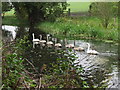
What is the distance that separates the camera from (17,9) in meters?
25.7

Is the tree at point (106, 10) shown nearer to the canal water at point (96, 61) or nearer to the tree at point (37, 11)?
the tree at point (37, 11)

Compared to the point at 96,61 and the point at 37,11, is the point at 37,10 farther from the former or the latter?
the point at 96,61

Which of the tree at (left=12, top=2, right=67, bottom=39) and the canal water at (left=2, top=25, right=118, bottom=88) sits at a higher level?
the tree at (left=12, top=2, right=67, bottom=39)

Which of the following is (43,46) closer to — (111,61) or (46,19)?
(111,61)

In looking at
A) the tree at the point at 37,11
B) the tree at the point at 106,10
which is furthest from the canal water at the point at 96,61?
the tree at the point at 37,11

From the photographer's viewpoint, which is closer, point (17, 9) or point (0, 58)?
point (0, 58)

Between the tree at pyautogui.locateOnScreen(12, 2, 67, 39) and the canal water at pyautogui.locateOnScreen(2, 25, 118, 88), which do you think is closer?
the canal water at pyautogui.locateOnScreen(2, 25, 118, 88)

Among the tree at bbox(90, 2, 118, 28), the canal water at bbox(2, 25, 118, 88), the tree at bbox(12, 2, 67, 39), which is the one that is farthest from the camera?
the tree at bbox(12, 2, 67, 39)

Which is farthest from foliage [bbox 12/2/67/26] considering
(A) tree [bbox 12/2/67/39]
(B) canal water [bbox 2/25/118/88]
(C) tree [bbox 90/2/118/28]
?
(B) canal water [bbox 2/25/118/88]

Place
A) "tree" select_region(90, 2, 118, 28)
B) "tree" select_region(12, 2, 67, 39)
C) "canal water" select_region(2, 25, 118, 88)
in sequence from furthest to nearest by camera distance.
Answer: "tree" select_region(12, 2, 67, 39), "tree" select_region(90, 2, 118, 28), "canal water" select_region(2, 25, 118, 88)

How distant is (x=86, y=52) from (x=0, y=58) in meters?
7.33

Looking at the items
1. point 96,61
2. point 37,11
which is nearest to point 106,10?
point 37,11

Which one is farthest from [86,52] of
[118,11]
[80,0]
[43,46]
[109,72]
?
[80,0]

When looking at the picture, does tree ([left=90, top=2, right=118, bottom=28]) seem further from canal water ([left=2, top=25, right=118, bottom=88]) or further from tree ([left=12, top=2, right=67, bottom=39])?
canal water ([left=2, top=25, right=118, bottom=88])
